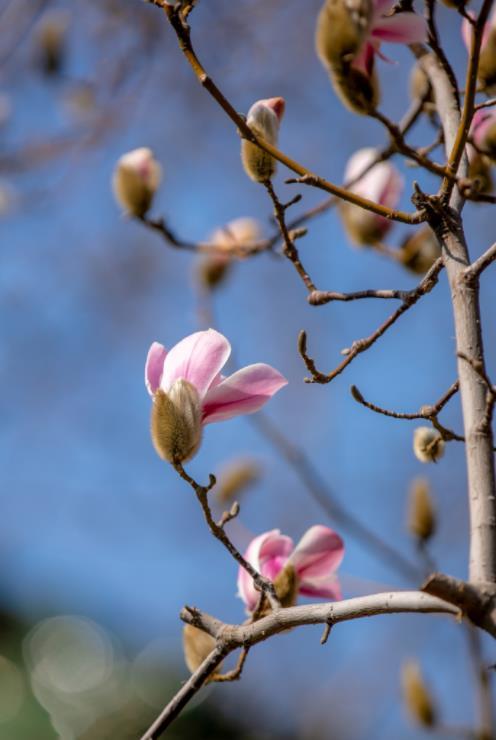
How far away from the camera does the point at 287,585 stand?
71cm

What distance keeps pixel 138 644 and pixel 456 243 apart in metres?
1.57

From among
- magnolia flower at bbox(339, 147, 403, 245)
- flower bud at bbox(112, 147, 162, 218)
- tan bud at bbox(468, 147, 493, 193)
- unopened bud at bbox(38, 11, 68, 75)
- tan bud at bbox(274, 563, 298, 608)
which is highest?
unopened bud at bbox(38, 11, 68, 75)

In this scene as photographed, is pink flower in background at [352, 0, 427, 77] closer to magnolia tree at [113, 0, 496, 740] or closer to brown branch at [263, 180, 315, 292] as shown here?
magnolia tree at [113, 0, 496, 740]

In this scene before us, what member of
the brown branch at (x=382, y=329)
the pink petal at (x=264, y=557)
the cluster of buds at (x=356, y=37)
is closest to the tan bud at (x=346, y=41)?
the cluster of buds at (x=356, y=37)

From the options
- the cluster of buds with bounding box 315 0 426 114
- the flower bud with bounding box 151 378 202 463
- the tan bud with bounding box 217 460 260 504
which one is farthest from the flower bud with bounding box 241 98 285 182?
the tan bud with bounding box 217 460 260 504

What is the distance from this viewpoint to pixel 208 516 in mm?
615

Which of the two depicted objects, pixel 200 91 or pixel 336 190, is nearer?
pixel 336 190

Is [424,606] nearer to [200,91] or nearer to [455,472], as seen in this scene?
[455,472]

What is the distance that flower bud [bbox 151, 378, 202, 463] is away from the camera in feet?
2.05

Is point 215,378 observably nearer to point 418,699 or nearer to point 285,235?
point 285,235

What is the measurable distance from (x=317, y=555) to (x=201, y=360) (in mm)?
203

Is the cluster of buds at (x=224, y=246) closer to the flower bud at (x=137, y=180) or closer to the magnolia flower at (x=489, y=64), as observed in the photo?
the flower bud at (x=137, y=180)

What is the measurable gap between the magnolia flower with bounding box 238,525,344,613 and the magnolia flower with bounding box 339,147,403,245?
50cm

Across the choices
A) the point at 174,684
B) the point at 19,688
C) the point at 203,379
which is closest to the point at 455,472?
the point at 174,684
